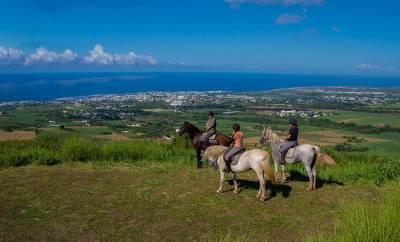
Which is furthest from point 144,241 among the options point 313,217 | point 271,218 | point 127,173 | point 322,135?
point 322,135

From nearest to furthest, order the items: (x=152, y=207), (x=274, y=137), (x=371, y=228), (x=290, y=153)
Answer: (x=371, y=228), (x=152, y=207), (x=290, y=153), (x=274, y=137)

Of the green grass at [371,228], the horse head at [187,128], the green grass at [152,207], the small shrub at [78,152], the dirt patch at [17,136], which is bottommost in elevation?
the dirt patch at [17,136]

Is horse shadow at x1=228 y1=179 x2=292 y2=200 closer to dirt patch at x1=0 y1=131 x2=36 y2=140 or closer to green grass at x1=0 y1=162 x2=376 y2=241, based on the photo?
green grass at x1=0 y1=162 x2=376 y2=241

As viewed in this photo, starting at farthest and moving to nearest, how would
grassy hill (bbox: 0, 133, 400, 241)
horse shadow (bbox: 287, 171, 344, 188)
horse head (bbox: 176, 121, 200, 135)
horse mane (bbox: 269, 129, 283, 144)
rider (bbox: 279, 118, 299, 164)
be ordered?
horse head (bbox: 176, 121, 200, 135), horse shadow (bbox: 287, 171, 344, 188), horse mane (bbox: 269, 129, 283, 144), rider (bbox: 279, 118, 299, 164), grassy hill (bbox: 0, 133, 400, 241)

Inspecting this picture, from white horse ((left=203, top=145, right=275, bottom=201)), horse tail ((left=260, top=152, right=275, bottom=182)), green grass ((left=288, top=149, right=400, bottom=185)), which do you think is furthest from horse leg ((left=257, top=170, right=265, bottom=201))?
green grass ((left=288, top=149, right=400, bottom=185))

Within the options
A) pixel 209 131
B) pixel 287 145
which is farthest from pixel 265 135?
pixel 209 131

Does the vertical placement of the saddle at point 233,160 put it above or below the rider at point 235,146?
below

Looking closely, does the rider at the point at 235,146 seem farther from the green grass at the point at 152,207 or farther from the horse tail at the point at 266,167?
the green grass at the point at 152,207

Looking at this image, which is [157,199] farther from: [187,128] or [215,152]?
[187,128]

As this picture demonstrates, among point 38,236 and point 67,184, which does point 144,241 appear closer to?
point 38,236

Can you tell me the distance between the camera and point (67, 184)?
1427 cm

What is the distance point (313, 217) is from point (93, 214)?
19.5 feet

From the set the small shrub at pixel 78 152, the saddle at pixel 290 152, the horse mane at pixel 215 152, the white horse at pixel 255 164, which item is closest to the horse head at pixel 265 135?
the saddle at pixel 290 152

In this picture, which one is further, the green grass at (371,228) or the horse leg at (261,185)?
the horse leg at (261,185)
